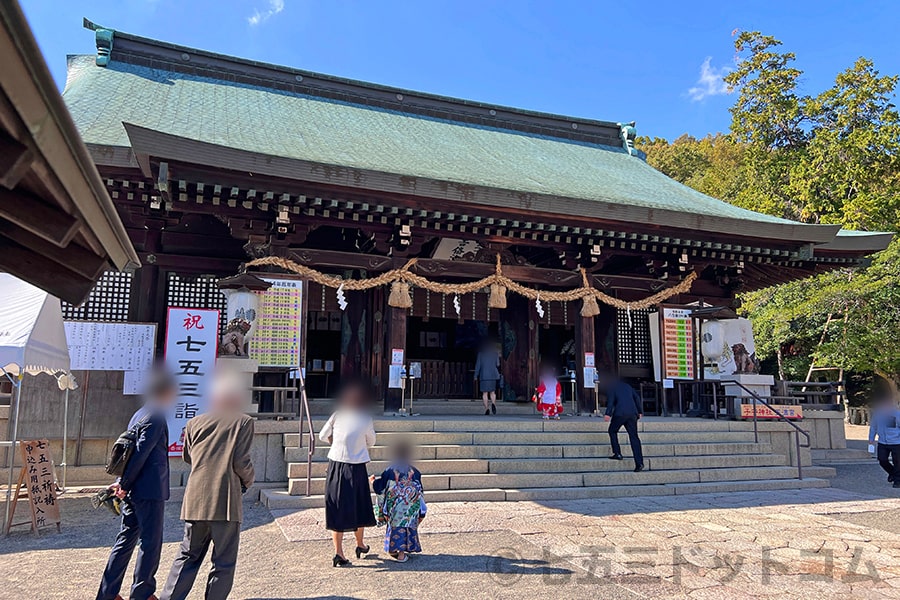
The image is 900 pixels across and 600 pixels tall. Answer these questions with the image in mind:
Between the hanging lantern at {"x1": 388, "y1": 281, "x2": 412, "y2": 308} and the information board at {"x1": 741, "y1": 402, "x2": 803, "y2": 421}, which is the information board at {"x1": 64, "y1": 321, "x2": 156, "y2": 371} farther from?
the information board at {"x1": 741, "y1": 402, "x2": 803, "y2": 421}

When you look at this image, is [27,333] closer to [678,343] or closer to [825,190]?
[678,343]

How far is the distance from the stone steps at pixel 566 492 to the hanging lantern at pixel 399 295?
353cm

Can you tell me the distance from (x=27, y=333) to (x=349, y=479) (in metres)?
3.51

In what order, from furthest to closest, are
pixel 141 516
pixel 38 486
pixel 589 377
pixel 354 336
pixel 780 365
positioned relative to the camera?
1. pixel 780 365
2. pixel 354 336
3. pixel 589 377
4. pixel 38 486
5. pixel 141 516

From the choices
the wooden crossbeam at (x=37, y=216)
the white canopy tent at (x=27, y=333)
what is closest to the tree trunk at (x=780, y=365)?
the white canopy tent at (x=27, y=333)

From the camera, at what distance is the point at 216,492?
361 cm

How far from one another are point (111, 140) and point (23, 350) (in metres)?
3.72

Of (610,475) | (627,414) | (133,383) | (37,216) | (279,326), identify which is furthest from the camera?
(279,326)

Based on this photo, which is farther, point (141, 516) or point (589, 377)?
point (589, 377)

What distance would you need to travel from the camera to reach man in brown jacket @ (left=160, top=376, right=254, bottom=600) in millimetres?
3590

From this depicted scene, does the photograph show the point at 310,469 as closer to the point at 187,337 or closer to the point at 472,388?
the point at 187,337

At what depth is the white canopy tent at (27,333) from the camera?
18.5 feet

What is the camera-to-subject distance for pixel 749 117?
25531 millimetres

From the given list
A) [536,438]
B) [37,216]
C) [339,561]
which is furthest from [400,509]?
[536,438]
